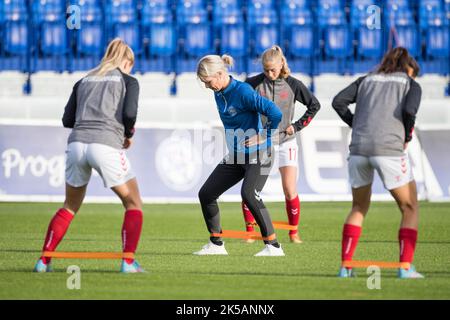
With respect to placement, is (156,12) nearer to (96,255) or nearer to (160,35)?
(160,35)

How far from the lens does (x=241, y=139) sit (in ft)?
32.4

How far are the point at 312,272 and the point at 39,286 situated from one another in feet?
8.03

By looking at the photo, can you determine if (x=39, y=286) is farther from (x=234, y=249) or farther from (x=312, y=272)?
(x=234, y=249)

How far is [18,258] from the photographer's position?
9930 mm

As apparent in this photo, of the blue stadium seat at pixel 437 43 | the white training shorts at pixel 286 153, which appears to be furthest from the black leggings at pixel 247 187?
the blue stadium seat at pixel 437 43

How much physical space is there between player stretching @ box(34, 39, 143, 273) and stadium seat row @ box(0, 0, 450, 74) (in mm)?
12897

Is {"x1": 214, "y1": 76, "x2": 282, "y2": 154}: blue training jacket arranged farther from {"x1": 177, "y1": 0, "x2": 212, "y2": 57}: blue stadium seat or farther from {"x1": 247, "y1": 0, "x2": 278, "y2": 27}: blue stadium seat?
{"x1": 247, "y1": 0, "x2": 278, "y2": 27}: blue stadium seat

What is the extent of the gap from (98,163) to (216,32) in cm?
1380

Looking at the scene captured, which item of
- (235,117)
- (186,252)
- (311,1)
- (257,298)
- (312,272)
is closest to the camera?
(257,298)

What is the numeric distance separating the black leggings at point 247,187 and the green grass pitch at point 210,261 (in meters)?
0.36

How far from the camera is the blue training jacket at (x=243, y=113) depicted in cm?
957
